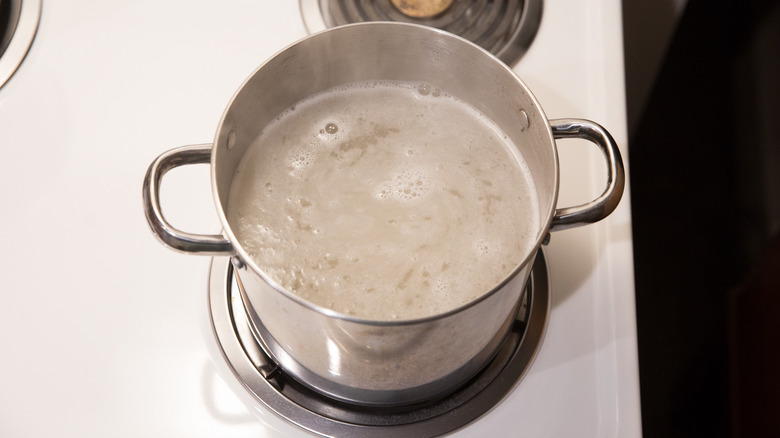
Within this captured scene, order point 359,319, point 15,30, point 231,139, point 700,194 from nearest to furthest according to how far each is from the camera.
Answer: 1. point 359,319
2. point 231,139
3. point 15,30
4. point 700,194

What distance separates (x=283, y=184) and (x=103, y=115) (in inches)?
7.8

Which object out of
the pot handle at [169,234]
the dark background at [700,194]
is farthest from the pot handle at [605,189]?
the dark background at [700,194]

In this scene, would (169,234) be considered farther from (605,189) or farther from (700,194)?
(700,194)

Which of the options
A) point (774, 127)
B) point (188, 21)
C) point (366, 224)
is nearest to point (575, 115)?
point (366, 224)

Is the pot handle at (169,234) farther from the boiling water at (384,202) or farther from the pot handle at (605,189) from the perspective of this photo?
the pot handle at (605,189)

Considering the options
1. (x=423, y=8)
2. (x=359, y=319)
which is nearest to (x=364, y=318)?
(x=359, y=319)

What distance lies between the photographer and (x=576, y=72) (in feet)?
2.12

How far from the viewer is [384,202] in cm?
55

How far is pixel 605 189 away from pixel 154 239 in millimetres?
376

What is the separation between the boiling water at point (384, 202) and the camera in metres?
0.51

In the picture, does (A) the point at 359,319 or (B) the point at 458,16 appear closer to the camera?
(A) the point at 359,319

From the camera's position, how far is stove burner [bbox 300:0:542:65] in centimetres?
66

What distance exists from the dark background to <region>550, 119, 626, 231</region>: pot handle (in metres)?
0.63

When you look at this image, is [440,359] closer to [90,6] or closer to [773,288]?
[90,6]
